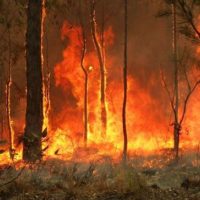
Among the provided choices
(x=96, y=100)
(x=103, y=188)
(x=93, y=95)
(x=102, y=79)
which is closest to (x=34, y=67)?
(x=103, y=188)

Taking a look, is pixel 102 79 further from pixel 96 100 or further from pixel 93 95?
pixel 93 95

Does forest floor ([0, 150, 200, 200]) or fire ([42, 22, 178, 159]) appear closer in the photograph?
forest floor ([0, 150, 200, 200])

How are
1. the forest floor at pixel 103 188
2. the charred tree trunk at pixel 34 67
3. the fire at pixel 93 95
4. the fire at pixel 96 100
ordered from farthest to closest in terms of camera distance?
1. the fire at pixel 93 95
2. the fire at pixel 96 100
3. the charred tree trunk at pixel 34 67
4. the forest floor at pixel 103 188

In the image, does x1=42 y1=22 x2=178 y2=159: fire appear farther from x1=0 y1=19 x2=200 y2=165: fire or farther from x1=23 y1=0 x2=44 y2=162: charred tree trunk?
x1=23 y1=0 x2=44 y2=162: charred tree trunk

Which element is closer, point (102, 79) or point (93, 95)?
point (102, 79)

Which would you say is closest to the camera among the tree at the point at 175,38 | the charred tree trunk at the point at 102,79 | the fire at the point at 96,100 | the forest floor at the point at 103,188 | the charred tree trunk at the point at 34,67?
the forest floor at the point at 103,188

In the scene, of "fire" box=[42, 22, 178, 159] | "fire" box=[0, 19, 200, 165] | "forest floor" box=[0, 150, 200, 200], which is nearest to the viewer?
"forest floor" box=[0, 150, 200, 200]

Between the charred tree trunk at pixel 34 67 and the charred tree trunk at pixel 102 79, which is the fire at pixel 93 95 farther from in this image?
the charred tree trunk at pixel 34 67

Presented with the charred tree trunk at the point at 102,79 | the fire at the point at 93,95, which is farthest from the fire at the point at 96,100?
the charred tree trunk at the point at 102,79

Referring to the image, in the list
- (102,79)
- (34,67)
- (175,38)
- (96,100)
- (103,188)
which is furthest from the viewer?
(96,100)

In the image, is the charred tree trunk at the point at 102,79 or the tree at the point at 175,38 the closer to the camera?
the tree at the point at 175,38

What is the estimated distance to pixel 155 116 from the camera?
38.0 m

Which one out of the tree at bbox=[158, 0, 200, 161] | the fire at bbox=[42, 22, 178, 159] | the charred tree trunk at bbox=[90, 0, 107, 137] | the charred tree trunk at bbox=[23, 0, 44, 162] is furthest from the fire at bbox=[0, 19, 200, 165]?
the charred tree trunk at bbox=[23, 0, 44, 162]

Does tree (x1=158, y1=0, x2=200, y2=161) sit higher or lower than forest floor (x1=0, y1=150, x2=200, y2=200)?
higher
